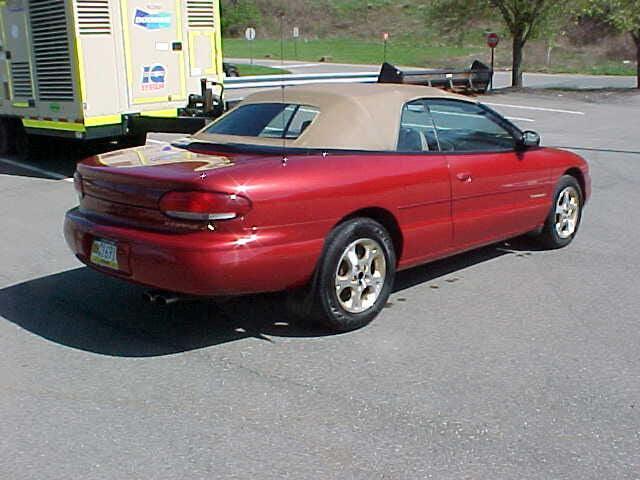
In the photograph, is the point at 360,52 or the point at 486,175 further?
the point at 360,52

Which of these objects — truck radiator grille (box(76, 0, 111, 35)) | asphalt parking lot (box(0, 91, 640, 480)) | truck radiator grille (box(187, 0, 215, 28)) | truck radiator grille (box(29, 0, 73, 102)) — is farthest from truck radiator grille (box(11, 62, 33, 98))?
asphalt parking lot (box(0, 91, 640, 480))

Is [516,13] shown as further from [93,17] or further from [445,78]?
[93,17]

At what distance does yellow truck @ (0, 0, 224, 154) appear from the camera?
10.5 metres

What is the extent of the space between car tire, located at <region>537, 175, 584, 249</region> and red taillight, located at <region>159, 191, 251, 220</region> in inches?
133

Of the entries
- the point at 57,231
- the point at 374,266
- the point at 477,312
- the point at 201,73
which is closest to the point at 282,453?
the point at 374,266

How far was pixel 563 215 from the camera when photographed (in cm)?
688

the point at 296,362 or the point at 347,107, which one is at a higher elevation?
the point at 347,107

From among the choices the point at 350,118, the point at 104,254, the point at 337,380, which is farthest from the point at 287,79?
the point at 337,380

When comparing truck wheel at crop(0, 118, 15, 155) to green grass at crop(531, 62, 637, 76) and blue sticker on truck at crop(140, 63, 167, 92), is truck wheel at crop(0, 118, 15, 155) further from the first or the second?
green grass at crop(531, 62, 637, 76)

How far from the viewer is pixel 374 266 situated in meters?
5.09

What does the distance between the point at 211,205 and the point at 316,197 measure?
67cm

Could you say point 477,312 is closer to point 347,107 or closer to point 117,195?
point 347,107

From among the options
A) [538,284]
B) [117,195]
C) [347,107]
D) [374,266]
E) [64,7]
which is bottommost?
[538,284]

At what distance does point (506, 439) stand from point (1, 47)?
426 inches
